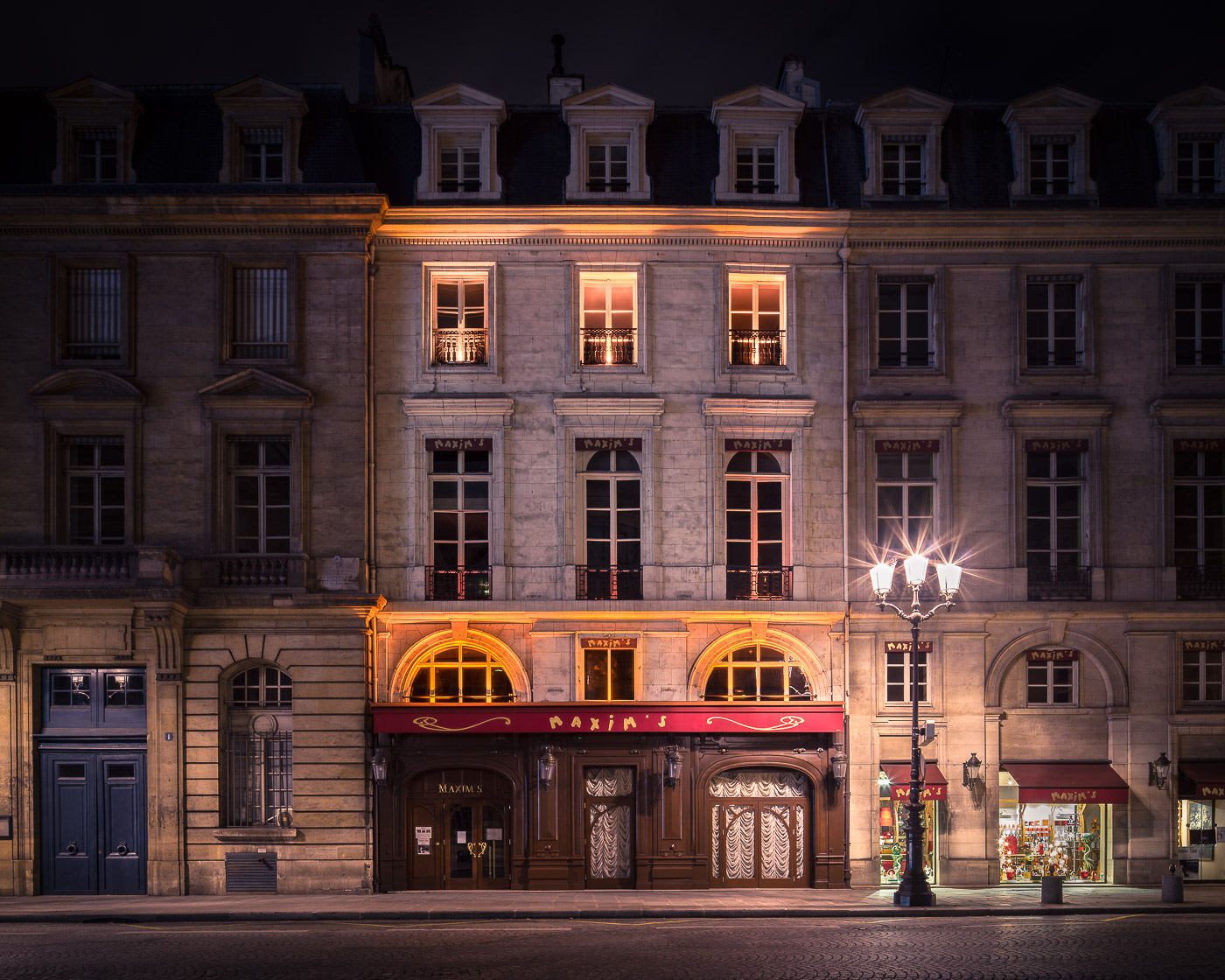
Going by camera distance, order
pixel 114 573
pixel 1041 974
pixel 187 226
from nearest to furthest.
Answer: pixel 1041 974 → pixel 114 573 → pixel 187 226

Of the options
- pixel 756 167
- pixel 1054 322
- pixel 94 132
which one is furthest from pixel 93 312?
pixel 1054 322

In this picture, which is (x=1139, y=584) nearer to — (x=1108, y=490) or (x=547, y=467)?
(x=1108, y=490)

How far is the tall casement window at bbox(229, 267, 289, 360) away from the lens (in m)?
25.2

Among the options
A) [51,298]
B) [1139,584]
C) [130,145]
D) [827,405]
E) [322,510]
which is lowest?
[1139,584]

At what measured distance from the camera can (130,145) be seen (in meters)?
25.6

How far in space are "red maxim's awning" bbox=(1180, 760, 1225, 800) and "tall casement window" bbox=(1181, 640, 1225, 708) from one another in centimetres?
136

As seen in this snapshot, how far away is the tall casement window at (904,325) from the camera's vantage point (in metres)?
25.8

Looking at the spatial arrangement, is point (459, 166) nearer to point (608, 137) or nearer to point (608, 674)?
point (608, 137)

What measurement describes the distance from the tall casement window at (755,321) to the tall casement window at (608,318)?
7.07 ft

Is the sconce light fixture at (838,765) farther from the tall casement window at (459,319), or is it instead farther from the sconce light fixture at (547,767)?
the tall casement window at (459,319)

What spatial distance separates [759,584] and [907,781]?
5118 mm

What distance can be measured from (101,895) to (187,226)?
45.5 feet

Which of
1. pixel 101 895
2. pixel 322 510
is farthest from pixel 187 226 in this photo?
pixel 101 895

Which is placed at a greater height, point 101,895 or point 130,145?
point 130,145
